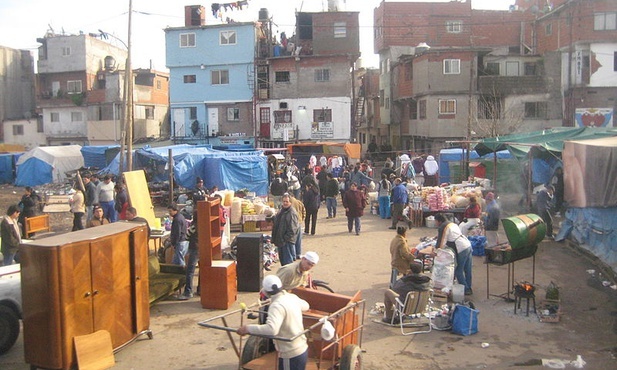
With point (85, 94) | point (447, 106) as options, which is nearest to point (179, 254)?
point (447, 106)

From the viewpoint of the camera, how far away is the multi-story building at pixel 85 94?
1974 inches

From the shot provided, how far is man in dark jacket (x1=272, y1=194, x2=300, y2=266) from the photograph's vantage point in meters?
12.1

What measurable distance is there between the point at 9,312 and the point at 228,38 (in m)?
37.9

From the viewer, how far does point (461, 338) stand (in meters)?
9.14

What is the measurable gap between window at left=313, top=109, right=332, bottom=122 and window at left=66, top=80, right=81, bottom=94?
75.1 feet

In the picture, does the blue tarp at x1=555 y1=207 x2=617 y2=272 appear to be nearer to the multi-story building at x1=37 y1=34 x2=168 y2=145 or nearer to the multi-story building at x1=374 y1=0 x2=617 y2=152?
the multi-story building at x1=374 y1=0 x2=617 y2=152

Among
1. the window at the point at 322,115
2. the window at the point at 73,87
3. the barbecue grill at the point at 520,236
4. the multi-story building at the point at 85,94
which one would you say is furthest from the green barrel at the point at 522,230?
the window at the point at 73,87

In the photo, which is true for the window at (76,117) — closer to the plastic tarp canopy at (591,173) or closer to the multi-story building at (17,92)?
the multi-story building at (17,92)

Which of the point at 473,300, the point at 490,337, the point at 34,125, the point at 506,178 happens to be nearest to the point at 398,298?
the point at 490,337

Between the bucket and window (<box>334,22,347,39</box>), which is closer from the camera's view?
the bucket

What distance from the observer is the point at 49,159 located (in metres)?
37.8

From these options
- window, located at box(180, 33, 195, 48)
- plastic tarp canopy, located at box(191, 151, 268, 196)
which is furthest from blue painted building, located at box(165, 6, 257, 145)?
plastic tarp canopy, located at box(191, 151, 268, 196)

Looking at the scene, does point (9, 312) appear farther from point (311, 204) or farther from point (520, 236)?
point (311, 204)

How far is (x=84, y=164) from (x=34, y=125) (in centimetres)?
1749
